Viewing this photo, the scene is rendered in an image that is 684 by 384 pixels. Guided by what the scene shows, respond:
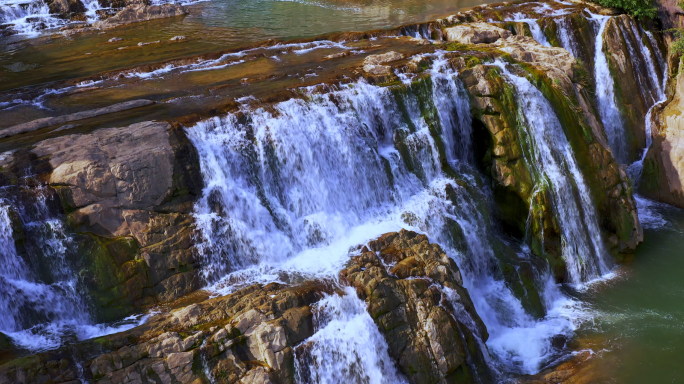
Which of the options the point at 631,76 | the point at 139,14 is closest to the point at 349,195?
the point at 631,76

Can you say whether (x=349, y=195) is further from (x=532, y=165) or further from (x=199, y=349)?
(x=199, y=349)

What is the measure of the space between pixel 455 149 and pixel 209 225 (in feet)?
23.0

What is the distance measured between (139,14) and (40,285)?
58.0ft

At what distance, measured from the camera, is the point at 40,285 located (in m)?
10.3

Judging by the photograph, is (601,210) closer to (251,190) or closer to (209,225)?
(251,190)

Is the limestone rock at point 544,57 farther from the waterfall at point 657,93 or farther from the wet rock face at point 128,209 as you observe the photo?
the wet rock face at point 128,209

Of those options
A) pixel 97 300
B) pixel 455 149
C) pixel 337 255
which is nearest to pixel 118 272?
pixel 97 300

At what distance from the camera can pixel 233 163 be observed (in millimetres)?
12789

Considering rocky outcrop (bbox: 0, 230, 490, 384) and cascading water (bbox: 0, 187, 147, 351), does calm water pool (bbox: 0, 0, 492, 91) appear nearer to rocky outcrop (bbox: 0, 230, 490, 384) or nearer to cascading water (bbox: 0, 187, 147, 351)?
cascading water (bbox: 0, 187, 147, 351)

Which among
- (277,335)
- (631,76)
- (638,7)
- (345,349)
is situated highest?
(638,7)

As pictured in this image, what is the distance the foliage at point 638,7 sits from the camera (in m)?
21.4

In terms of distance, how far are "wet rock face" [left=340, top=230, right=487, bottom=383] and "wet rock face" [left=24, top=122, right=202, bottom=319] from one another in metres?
3.36

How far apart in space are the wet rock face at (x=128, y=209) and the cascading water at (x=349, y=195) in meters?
0.54

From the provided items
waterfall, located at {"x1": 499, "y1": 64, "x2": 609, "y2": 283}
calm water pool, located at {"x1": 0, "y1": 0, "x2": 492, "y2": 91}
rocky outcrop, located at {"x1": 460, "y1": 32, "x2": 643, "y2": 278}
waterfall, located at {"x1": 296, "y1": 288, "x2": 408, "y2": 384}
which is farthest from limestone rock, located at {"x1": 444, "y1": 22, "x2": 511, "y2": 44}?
waterfall, located at {"x1": 296, "y1": 288, "x2": 408, "y2": 384}
